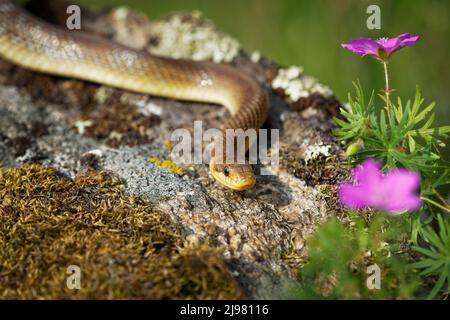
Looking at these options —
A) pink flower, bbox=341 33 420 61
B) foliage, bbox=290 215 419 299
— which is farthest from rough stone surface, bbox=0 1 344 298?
pink flower, bbox=341 33 420 61

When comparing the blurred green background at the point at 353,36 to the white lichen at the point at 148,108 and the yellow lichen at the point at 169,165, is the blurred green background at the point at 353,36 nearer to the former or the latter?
the white lichen at the point at 148,108

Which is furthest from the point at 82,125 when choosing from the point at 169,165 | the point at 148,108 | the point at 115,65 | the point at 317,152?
the point at 317,152

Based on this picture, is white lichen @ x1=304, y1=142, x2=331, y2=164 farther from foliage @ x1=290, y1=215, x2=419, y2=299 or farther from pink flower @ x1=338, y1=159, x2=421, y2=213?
pink flower @ x1=338, y1=159, x2=421, y2=213

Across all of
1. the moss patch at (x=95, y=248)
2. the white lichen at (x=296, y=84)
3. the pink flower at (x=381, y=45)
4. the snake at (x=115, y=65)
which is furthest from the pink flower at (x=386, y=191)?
the white lichen at (x=296, y=84)

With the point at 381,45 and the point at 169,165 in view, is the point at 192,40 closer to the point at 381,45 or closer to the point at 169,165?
the point at 169,165

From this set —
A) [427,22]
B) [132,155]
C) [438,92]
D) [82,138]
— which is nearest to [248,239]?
[132,155]

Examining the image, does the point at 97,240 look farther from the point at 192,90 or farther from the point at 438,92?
the point at 438,92
